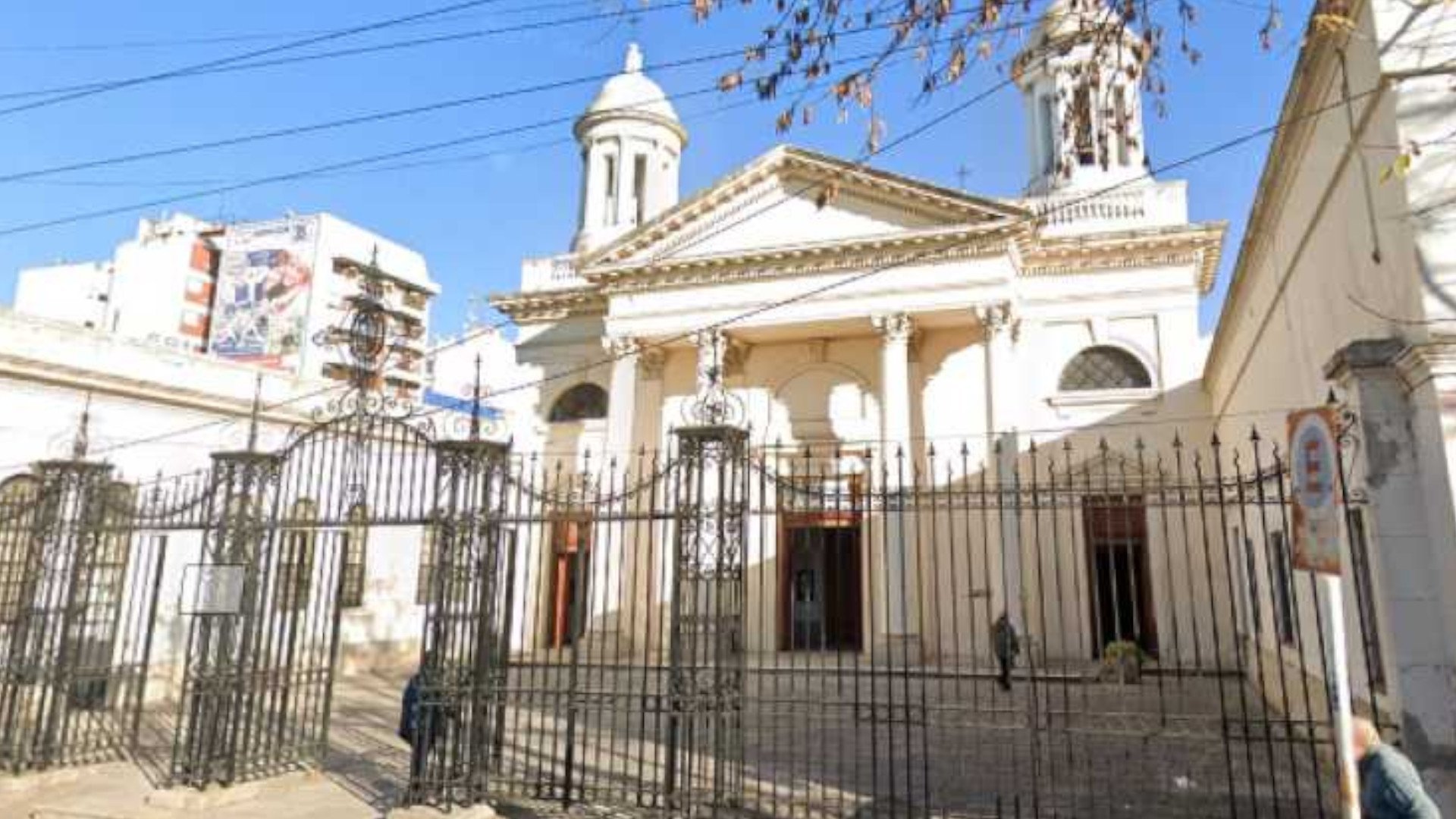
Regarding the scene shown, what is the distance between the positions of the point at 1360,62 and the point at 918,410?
13.3m

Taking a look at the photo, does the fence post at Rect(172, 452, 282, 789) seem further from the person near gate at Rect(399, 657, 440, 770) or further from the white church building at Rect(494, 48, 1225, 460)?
the white church building at Rect(494, 48, 1225, 460)

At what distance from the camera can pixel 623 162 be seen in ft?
84.9

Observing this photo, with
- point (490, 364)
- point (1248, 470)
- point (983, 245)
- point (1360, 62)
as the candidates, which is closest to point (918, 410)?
point (983, 245)

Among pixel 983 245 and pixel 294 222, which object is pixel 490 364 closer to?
pixel 294 222

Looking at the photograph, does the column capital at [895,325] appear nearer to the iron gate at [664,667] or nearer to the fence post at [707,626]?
the iron gate at [664,667]

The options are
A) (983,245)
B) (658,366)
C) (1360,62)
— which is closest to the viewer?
(1360,62)

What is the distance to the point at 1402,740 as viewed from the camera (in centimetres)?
501

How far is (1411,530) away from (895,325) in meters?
12.9

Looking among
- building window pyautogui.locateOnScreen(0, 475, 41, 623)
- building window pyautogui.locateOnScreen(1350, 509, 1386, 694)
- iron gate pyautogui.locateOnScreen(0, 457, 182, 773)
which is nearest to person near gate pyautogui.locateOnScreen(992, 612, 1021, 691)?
building window pyautogui.locateOnScreen(1350, 509, 1386, 694)

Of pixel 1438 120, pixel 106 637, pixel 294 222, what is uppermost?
pixel 294 222

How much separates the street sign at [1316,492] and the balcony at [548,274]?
69.3 ft

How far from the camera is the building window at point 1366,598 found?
230 inches

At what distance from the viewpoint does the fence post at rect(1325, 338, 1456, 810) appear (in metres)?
4.98

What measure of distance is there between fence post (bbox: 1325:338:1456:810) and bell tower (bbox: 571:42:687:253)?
21.6m
